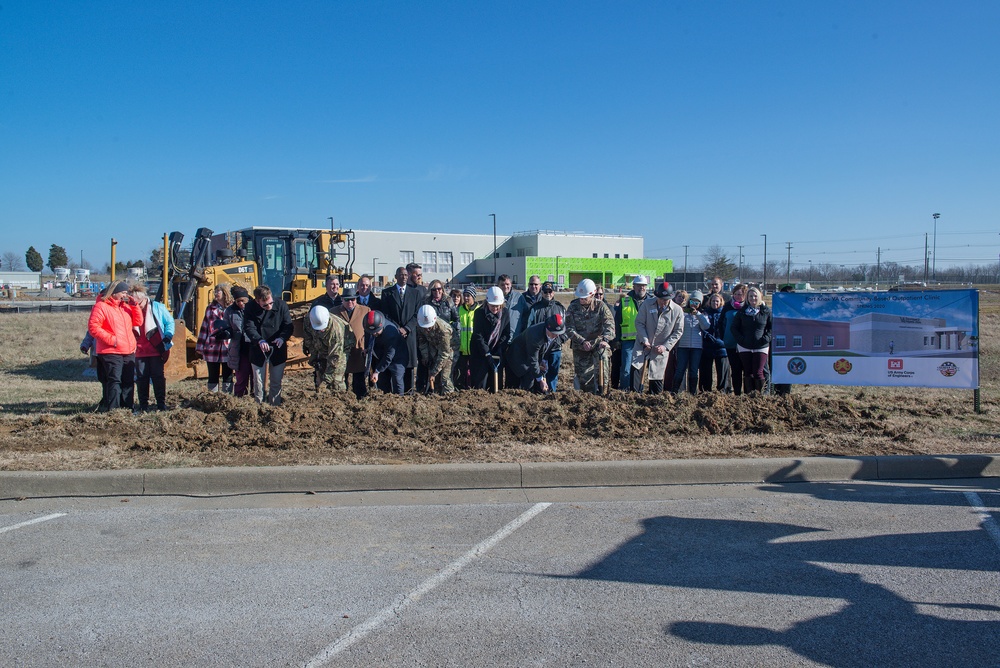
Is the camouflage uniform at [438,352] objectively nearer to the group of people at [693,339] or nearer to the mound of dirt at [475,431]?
the mound of dirt at [475,431]

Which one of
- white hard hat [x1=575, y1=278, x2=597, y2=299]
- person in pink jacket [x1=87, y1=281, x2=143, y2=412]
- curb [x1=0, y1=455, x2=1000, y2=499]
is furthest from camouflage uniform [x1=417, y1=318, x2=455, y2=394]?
person in pink jacket [x1=87, y1=281, x2=143, y2=412]

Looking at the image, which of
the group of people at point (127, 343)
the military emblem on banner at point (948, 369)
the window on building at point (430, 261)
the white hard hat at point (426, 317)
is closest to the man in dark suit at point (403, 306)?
the white hard hat at point (426, 317)

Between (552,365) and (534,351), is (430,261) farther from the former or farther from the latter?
(534,351)

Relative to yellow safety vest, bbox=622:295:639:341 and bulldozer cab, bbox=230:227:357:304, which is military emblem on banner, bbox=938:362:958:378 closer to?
yellow safety vest, bbox=622:295:639:341

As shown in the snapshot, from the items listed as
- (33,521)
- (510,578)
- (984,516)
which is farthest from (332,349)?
(984,516)

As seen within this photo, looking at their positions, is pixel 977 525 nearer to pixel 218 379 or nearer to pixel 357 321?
pixel 357 321

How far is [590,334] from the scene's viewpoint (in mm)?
10336

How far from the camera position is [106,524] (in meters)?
6.09

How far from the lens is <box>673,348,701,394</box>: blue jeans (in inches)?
424

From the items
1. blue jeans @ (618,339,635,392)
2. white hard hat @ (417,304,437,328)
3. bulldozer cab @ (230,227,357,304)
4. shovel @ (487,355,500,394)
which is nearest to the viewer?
white hard hat @ (417,304,437,328)

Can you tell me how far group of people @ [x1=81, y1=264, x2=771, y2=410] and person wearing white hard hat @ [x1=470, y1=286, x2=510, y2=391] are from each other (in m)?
0.02

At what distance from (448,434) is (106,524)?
3377mm

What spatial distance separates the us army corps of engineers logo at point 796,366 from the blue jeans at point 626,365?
7.00 ft

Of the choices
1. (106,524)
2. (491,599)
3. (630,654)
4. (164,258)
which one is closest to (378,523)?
(491,599)
